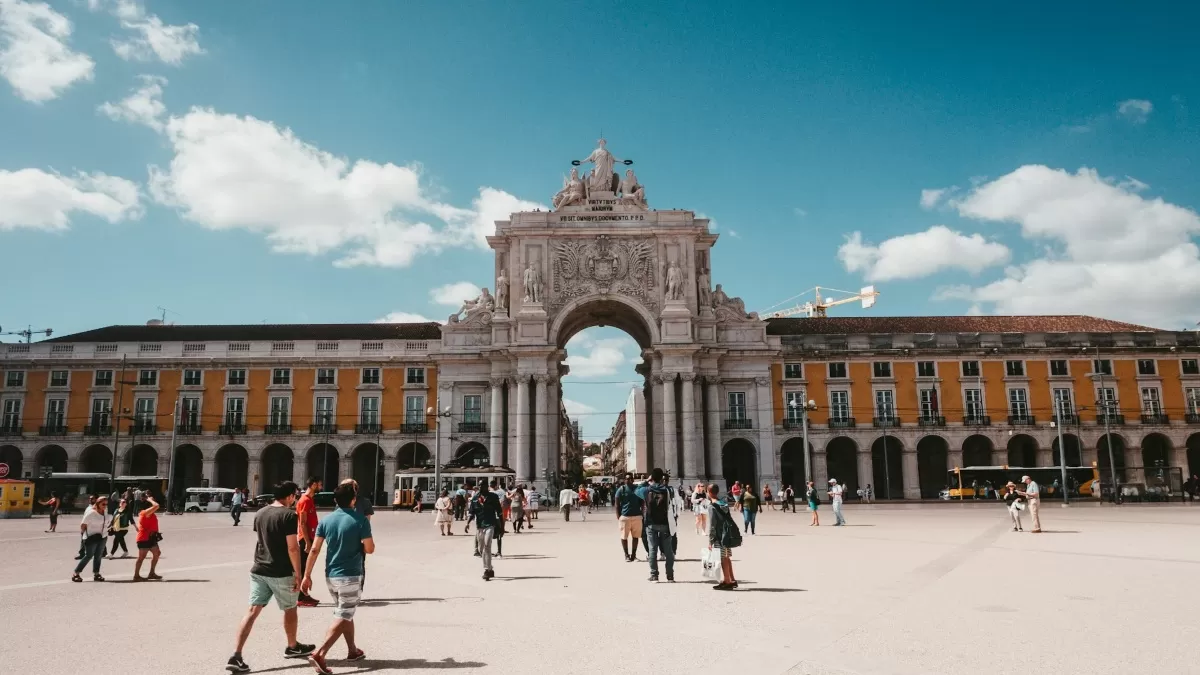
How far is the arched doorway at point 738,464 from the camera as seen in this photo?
6347 cm

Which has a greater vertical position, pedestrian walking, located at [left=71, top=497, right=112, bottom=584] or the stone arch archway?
the stone arch archway

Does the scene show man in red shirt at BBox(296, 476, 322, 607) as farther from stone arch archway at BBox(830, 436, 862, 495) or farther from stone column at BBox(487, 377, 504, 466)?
stone arch archway at BBox(830, 436, 862, 495)

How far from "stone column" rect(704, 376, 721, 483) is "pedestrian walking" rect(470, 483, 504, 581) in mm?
41630

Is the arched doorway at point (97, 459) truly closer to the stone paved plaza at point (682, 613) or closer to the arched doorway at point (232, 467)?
the arched doorway at point (232, 467)

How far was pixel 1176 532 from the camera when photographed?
24625 mm

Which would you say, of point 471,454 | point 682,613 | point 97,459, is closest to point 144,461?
point 97,459

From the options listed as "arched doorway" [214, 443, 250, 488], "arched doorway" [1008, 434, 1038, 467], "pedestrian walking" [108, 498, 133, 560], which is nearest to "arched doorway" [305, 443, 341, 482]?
"arched doorway" [214, 443, 250, 488]

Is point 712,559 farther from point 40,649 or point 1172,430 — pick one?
point 1172,430

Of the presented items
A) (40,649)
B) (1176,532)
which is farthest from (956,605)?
(1176,532)

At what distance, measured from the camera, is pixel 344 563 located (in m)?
8.76

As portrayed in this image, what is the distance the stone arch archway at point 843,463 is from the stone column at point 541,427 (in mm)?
20473

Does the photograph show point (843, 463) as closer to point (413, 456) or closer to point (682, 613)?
point (413, 456)

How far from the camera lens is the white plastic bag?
13.8 meters

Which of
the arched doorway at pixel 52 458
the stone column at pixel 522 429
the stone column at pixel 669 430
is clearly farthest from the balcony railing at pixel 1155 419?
the arched doorway at pixel 52 458
